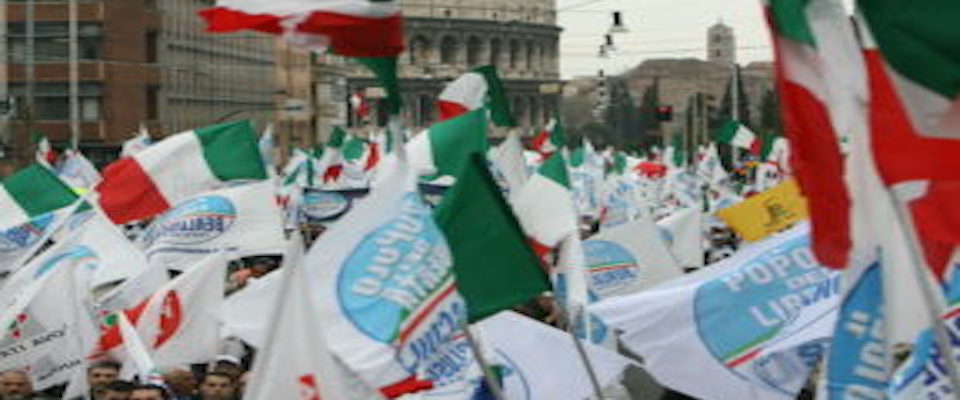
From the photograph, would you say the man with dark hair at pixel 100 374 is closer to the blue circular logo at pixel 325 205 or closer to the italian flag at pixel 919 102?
the italian flag at pixel 919 102

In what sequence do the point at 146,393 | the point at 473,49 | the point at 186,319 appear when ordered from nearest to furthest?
the point at 146,393
the point at 186,319
the point at 473,49

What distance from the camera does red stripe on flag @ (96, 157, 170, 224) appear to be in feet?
46.3

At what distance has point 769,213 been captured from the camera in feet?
41.2

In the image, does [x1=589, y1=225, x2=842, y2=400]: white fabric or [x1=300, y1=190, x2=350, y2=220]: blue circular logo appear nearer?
[x1=589, y1=225, x2=842, y2=400]: white fabric

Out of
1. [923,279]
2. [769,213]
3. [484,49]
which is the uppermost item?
[923,279]

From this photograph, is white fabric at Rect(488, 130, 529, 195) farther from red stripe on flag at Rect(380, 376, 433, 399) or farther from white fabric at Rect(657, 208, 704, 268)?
white fabric at Rect(657, 208, 704, 268)

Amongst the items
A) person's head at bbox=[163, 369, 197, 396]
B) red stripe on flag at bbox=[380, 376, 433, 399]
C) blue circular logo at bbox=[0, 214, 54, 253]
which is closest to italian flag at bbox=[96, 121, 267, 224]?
A: blue circular logo at bbox=[0, 214, 54, 253]

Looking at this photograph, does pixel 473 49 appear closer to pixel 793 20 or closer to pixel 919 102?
pixel 793 20

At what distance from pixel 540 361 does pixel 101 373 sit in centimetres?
216

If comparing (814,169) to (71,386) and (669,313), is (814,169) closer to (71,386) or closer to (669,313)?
(669,313)

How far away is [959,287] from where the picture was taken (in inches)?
296

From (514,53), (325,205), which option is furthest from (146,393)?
(514,53)

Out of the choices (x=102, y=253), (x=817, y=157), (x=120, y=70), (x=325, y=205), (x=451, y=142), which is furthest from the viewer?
(x=120, y=70)

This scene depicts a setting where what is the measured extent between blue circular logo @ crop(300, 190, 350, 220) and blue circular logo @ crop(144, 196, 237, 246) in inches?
233
